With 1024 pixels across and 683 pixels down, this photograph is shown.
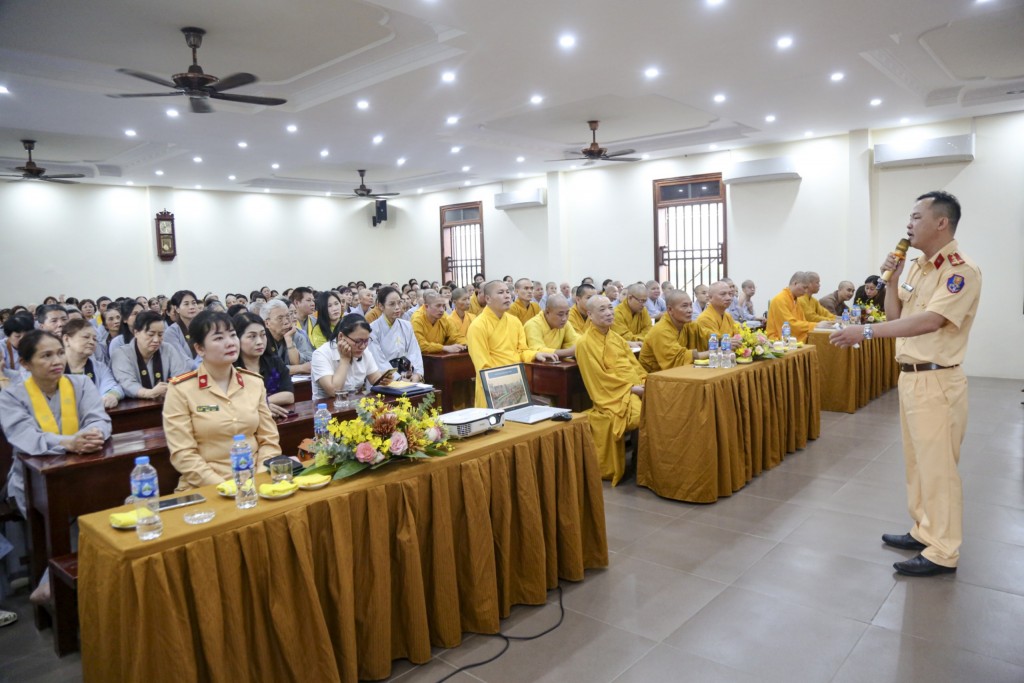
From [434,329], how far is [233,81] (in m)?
2.96

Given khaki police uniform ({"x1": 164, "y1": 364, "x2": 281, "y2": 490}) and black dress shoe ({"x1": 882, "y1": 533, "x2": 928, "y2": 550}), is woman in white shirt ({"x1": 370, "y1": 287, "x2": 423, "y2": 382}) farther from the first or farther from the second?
black dress shoe ({"x1": 882, "y1": 533, "x2": 928, "y2": 550})

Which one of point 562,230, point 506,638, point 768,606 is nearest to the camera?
point 506,638

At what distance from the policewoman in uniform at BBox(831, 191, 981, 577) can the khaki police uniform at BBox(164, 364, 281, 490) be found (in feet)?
9.07

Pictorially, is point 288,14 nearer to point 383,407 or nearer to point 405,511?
point 383,407

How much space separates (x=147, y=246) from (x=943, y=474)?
14114 mm

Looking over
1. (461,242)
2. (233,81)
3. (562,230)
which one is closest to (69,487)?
(233,81)

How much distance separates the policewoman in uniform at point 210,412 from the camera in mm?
2727

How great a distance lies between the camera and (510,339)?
5543mm

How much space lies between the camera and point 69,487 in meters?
2.74

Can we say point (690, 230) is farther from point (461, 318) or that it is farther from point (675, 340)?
point (675, 340)

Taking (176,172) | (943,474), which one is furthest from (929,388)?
(176,172)

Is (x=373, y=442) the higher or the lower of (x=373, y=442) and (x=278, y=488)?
the higher

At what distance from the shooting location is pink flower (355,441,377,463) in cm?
235

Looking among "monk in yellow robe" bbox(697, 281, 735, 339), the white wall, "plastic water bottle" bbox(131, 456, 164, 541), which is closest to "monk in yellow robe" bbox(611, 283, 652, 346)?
"monk in yellow robe" bbox(697, 281, 735, 339)
